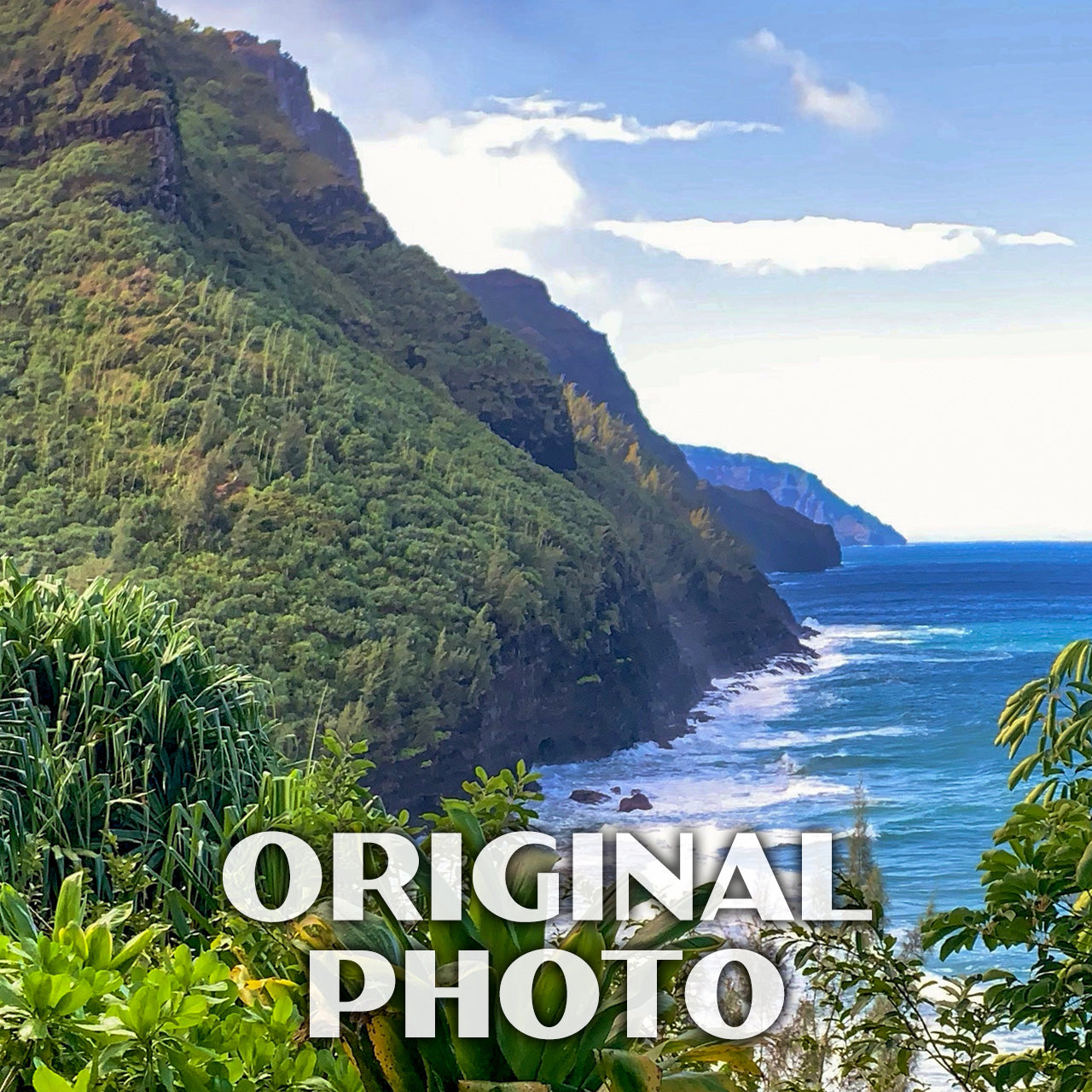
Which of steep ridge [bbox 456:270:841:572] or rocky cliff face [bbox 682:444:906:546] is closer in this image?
steep ridge [bbox 456:270:841:572]

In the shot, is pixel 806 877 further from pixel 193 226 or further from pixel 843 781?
pixel 843 781

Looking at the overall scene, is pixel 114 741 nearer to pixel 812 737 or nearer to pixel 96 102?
pixel 96 102

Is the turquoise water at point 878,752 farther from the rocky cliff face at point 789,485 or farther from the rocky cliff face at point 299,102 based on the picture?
the rocky cliff face at point 789,485

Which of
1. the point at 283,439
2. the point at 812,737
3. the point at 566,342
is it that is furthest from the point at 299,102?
the point at 812,737

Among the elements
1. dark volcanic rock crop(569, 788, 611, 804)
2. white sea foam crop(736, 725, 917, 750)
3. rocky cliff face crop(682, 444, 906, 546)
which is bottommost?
white sea foam crop(736, 725, 917, 750)

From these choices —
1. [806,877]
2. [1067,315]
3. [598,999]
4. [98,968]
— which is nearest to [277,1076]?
[98,968]

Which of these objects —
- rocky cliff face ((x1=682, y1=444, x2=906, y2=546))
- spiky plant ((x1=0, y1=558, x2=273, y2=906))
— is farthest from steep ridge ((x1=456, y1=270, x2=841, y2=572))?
spiky plant ((x1=0, y1=558, x2=273, y2=906))

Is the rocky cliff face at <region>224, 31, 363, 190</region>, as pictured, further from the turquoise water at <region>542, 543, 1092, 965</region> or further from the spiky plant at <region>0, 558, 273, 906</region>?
the spiky plant at <region>0, 558, 273, 906</region>
